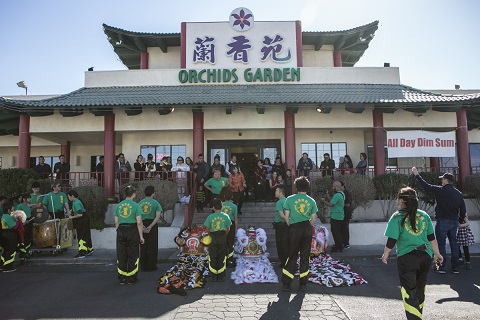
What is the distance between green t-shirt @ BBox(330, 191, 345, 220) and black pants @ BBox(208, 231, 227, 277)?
327cm

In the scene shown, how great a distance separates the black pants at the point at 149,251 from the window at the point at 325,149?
895 cm

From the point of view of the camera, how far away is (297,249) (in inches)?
230

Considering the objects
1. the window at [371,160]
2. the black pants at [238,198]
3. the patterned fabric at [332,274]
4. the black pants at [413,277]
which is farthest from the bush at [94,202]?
the window at [371,160]

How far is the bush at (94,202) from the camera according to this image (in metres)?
10.8

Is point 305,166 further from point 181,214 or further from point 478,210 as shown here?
point 478,210

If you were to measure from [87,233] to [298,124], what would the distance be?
8.05 metres

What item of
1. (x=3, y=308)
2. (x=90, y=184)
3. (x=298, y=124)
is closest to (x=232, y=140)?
(x=298, y=124)

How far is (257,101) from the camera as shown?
470 inches

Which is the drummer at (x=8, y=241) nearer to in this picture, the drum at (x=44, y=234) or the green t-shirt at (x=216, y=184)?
the drum at (x=44, y=234)

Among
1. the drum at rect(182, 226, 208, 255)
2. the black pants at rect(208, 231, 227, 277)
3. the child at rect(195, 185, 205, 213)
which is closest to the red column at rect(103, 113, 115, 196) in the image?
the child at rect(195, 185, 205, 213)

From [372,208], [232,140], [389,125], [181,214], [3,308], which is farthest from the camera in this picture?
[232,140]

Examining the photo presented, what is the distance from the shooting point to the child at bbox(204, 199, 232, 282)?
6.59 meters

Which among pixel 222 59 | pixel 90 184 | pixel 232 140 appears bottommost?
pixel 90 184

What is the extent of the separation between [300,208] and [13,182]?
9974mm
